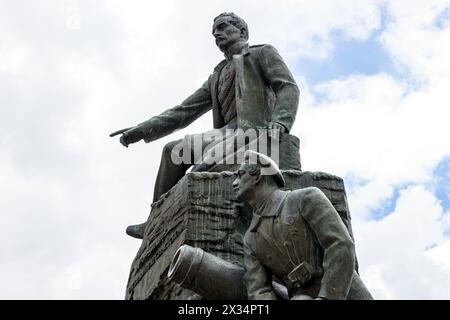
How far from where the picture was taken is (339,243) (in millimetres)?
7602

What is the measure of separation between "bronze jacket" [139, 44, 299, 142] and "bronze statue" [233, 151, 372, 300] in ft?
6.73

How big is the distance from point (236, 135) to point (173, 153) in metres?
0.78

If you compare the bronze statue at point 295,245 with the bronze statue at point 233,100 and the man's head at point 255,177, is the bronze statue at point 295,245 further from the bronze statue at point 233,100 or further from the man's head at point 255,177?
the bronze statue at point 233,100

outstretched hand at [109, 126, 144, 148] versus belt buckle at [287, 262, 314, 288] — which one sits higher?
outstretched hand at [109, 126, 144, 148]

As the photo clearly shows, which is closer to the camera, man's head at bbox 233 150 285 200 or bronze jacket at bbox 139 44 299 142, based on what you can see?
man's head at bbox 233 150 285 200

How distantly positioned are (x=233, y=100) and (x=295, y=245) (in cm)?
347

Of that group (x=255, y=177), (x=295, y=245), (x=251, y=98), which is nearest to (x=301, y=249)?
(x=295, y=245)

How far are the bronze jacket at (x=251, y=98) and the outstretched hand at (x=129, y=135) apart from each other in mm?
93

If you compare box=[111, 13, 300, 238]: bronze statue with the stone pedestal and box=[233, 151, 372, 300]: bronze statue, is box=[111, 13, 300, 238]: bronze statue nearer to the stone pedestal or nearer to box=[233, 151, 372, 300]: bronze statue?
the stone pedestal

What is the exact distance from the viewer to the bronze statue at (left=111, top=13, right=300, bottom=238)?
10.4 metres

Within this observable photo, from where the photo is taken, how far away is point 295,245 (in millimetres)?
7805

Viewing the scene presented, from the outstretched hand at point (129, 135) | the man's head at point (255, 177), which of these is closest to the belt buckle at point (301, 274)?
the man's head at point (255, 177)

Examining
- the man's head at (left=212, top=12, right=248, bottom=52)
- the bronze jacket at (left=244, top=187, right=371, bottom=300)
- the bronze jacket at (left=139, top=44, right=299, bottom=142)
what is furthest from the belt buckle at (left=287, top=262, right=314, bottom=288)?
the man's head at (left=212, top=12, right=248, bottom=52)
